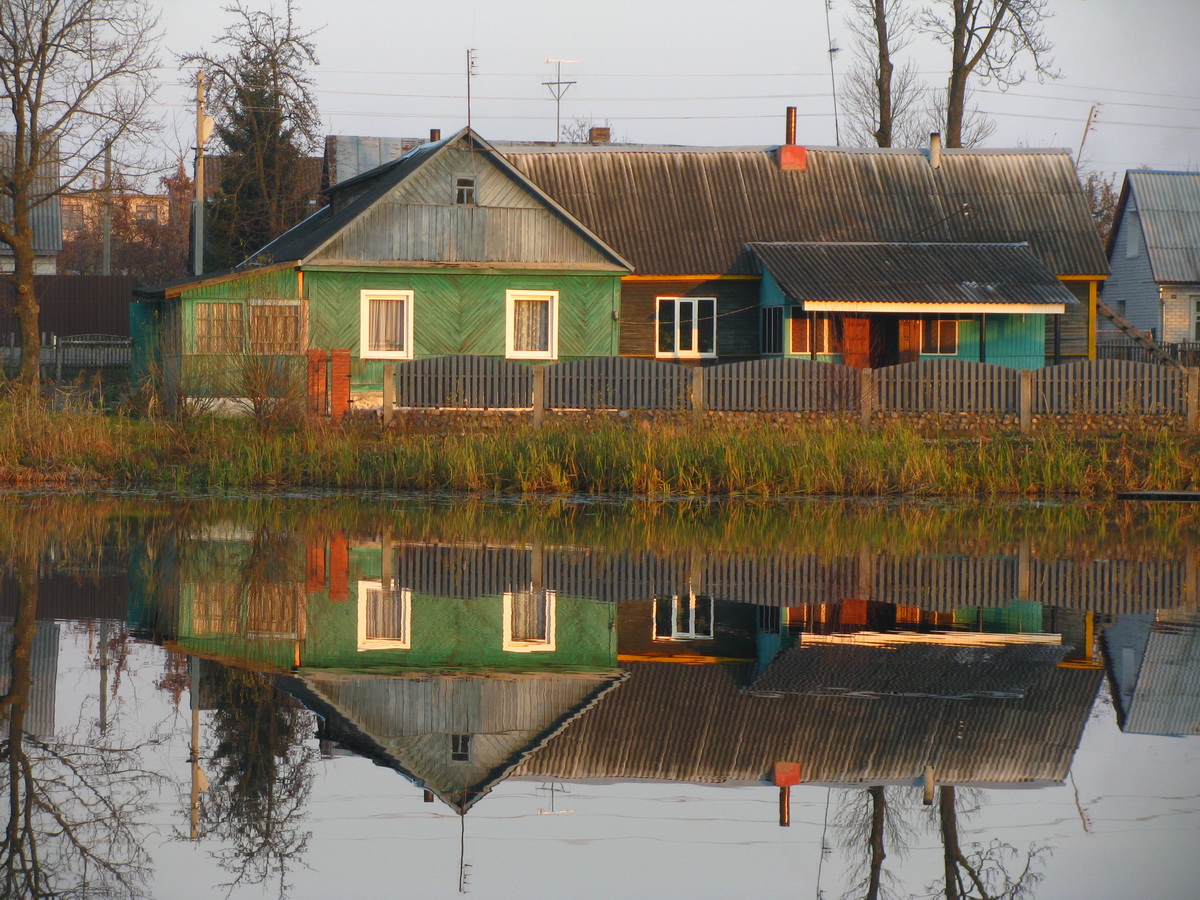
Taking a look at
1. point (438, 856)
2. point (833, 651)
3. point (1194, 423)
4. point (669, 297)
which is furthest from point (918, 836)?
point (669, 297)

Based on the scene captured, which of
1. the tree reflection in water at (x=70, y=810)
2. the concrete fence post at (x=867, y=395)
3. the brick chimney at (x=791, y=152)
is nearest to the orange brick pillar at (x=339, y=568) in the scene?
the tree reflection in water at (x=70, y=810)

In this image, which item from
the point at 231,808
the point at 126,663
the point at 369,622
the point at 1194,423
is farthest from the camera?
the point at 1194,423

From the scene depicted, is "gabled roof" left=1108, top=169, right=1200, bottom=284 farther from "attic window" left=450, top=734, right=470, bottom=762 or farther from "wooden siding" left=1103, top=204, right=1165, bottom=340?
"attic window" left=450, top=734, right=470, bottom=762

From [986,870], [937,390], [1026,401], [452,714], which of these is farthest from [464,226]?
[986,870]

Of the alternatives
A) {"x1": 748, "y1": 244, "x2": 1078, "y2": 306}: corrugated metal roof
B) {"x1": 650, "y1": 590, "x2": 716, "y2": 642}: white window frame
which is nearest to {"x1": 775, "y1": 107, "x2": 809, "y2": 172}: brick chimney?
{"x1": 748, "y1": 244, "x2": 1078, "y2": 306}: corrugated metal roof

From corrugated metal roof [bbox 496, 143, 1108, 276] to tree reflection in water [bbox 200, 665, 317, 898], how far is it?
2357 centimetres

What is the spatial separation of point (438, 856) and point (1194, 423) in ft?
65.6

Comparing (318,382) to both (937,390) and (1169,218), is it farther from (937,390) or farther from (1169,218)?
(1169,218)

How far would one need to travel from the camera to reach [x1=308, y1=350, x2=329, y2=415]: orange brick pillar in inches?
786

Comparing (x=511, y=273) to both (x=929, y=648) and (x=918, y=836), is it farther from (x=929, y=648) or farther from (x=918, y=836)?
(x=918, y=836)

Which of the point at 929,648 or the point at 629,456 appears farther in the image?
the point at 629,456

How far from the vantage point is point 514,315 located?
92.9 feet

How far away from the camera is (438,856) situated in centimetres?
475

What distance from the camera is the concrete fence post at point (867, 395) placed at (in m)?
22.1
